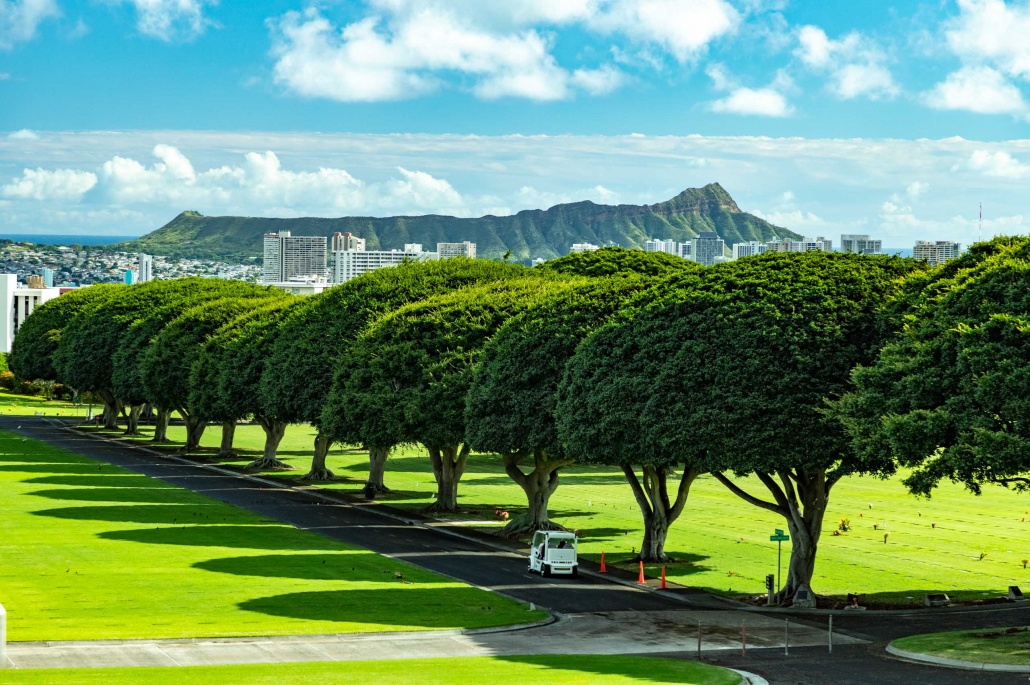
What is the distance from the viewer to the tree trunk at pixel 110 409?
122350 millimetres

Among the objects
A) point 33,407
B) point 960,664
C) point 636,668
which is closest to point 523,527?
point 636,668

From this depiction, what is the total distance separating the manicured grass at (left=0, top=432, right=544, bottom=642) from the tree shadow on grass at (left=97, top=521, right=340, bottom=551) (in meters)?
0.05

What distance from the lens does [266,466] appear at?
89812 millimetres

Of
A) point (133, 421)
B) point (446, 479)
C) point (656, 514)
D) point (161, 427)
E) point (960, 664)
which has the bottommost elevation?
point (960, 664)

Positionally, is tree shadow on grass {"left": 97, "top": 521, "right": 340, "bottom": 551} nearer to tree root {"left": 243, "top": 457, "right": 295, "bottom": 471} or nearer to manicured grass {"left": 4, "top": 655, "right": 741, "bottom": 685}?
manicured grass {"left": 4, "top": 655, "right": 741, "bottom": 685}

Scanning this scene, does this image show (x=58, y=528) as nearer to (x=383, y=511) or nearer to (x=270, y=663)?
(x=383, y=511)

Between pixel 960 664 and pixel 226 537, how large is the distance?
104 ft

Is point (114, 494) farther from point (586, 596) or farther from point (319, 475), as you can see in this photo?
point (586, 596)

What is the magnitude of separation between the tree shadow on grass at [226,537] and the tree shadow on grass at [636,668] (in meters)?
21.8

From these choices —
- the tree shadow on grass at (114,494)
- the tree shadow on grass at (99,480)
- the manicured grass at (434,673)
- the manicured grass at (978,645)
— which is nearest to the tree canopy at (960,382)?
the manicured grass at (978,645)

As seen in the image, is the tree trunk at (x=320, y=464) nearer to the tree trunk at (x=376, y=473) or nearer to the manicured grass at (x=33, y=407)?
the tree trunk at (x=376, y=473)

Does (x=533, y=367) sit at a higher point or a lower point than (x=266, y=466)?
higher

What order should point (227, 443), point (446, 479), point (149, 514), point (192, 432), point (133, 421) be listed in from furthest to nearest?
point (133, 421) → point (192, 432) → point (227, 443) → point (446, 479) → point (149, 514)

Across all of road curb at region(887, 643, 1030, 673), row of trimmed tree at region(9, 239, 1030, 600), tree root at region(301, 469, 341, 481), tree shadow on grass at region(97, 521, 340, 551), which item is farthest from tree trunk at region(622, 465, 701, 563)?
tree root at region(301, 469, 341, 481)
